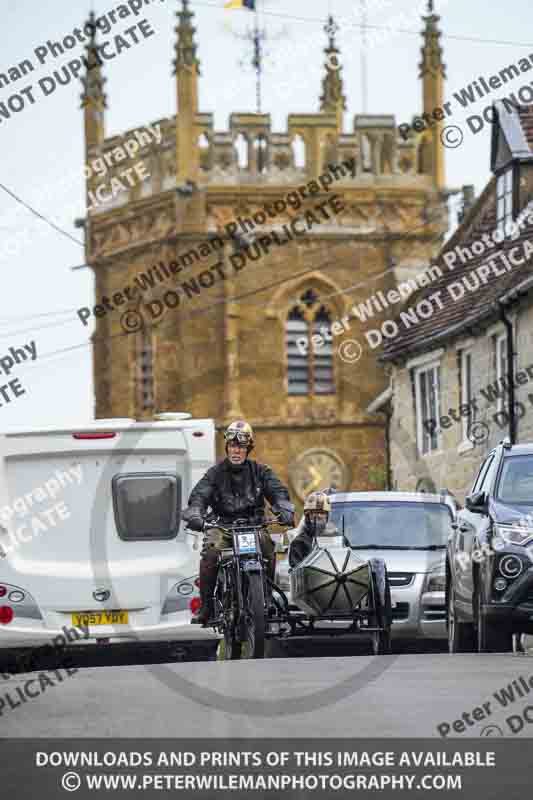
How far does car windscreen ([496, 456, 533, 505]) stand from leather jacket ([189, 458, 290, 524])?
2034mm

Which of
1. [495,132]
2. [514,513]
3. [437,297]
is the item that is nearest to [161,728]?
[514,513]

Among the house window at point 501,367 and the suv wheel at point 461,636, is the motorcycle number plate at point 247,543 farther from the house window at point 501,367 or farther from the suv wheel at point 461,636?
the house window at point 501,367

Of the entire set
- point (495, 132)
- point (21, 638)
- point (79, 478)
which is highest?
point (495, 132)

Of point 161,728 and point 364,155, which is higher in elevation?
point 364,155

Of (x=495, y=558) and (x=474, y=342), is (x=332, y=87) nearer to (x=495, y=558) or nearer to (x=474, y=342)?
(x=474, y=342)

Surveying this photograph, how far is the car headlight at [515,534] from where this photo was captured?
50.8 feet

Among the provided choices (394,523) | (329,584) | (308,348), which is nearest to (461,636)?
(329,584)

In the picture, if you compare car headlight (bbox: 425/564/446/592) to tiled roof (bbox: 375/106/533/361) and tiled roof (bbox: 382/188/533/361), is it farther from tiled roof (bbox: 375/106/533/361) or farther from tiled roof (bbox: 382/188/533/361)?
tiled roof (bbox: 382/188/533/361)

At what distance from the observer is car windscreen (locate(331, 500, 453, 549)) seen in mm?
21266

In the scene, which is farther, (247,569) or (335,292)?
(335,292)

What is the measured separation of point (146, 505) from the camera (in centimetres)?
1830

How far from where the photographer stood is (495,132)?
3847cm
